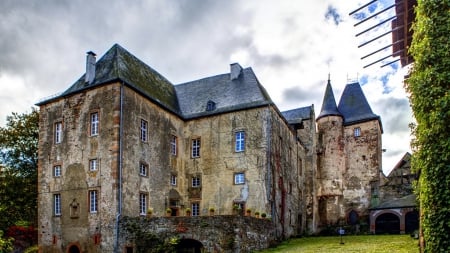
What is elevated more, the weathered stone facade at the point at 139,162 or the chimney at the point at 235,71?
the chimney at the point at 235,71

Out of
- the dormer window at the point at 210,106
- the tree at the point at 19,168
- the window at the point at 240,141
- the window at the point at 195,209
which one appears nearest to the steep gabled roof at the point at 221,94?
the dormer window at the point at 210,106

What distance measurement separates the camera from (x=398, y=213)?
2902 centimetres

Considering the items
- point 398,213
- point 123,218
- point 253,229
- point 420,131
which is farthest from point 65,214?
point 398,213

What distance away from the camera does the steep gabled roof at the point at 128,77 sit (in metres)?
22.6

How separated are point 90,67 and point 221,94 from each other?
8.39m

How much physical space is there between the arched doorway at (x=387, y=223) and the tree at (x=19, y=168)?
25447 millimetres

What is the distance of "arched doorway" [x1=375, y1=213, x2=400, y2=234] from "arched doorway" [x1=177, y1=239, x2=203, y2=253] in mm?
16561

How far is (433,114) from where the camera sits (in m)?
10.0

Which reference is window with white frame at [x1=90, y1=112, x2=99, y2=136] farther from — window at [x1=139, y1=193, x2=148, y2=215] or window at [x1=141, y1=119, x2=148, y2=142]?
window at [x1=139, y1=193, x2=148, y2=215]

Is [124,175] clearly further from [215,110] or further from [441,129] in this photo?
[441,129]

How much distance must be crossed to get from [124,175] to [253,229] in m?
7.11

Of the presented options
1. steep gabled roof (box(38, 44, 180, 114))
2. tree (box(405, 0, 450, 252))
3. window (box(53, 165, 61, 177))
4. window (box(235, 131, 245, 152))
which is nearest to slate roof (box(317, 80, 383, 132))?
window (box(235, 131, 245, 152))

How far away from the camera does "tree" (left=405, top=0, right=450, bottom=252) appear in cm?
985

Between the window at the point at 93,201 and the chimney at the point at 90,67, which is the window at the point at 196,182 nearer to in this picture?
the window at the point at 93,201
